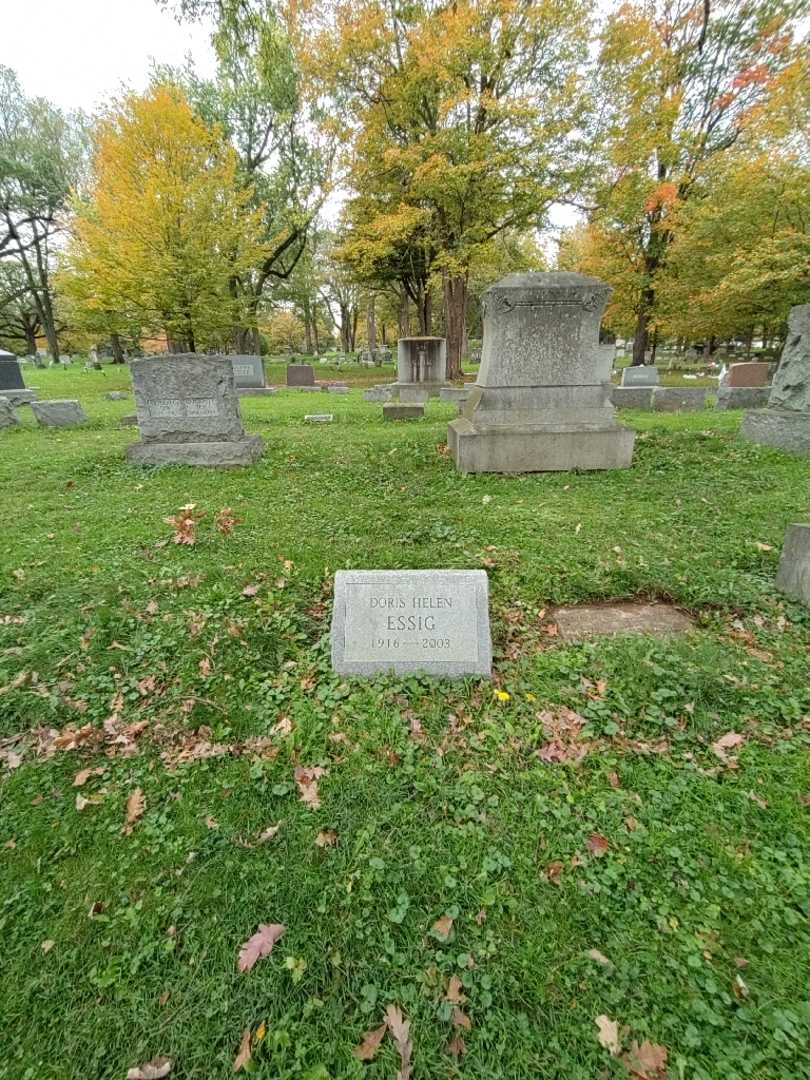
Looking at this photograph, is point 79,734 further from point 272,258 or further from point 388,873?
point 272,258

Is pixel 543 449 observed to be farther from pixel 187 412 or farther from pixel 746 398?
pixel 746 398

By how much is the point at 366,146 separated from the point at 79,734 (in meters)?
21.3

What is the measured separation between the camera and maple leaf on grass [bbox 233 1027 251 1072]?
138cm

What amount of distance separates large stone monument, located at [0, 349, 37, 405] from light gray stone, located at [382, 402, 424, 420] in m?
11.1

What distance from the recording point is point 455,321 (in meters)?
19.8

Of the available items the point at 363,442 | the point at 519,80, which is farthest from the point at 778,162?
the point at 363,442

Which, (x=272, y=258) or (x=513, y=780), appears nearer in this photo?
(x=513, y=780)

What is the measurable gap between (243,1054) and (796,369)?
9.03m

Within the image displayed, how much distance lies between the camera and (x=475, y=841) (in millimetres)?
1952

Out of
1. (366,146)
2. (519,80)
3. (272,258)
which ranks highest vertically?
(519,80)

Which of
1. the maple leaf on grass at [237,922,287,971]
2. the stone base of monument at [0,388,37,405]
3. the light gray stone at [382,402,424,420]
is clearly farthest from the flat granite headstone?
the maple leaf on grass at [237,922,287,971]

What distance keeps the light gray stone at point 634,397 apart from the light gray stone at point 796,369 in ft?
18.0

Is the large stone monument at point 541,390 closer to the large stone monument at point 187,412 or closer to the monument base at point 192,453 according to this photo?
the monument base at point 192,453

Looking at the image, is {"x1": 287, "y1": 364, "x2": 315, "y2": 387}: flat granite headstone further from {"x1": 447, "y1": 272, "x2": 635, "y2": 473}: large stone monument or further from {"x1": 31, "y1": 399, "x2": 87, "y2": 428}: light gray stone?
{"x1": 447, "y1": 272, "x2": 635, "y2": 473}: large stone monument
